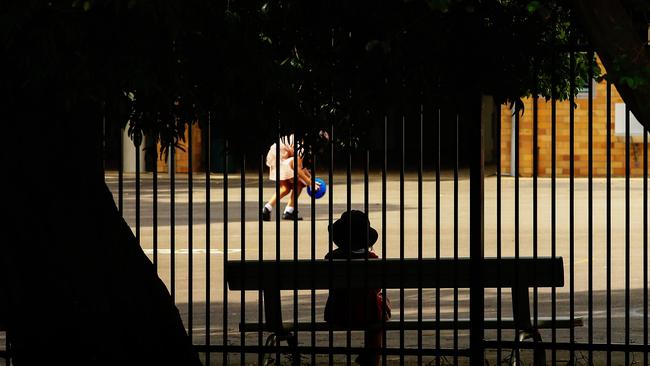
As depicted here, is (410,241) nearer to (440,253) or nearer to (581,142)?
(440,253)

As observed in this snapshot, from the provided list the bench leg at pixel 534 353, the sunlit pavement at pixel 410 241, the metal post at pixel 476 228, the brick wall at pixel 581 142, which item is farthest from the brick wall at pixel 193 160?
the metal post at pixel 476 228

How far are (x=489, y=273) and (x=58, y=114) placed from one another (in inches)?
104

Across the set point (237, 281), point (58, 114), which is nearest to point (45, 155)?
point (58, 114)

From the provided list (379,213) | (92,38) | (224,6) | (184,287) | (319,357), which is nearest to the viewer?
(92,38)

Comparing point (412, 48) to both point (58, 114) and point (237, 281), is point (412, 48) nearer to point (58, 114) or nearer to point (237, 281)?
point (58, 114)

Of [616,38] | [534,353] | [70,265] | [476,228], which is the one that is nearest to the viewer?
[616,38]

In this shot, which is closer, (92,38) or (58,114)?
(92,38)

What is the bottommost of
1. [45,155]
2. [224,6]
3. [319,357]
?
[319,357]

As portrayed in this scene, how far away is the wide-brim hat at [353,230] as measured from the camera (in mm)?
8359

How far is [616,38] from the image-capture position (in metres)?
5.20

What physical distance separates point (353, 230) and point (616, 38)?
345cm

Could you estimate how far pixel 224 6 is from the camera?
5781 mm

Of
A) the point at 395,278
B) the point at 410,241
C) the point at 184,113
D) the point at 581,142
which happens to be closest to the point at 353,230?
the point at 395,278

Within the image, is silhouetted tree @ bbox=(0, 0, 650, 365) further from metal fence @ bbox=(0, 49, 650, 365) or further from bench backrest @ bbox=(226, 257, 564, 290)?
bench backrest @ bbox=(226, 257, 564, 290)
